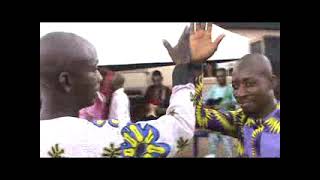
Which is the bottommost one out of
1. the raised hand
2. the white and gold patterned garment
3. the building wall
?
the white and gold patterned garment

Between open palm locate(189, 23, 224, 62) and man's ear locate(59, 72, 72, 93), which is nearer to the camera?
man's ear locate(59, 72, 72, 93)

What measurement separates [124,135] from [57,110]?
0.79 metres

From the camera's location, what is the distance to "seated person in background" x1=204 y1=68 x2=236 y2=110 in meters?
6.13

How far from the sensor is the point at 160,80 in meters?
6.12

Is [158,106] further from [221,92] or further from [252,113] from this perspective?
[252,113]

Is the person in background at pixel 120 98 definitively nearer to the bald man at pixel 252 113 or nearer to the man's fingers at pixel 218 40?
the bald man at pixel 252 113

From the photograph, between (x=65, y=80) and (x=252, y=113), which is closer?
(x=65, y=80)

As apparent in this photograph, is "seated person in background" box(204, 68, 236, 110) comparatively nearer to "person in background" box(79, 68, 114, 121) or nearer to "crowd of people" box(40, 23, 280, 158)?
"crowd of people" box(40, 23, 280, 158)

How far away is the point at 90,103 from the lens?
612 cm

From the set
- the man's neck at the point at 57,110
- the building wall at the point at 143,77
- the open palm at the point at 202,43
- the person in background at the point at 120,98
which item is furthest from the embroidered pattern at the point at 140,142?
the open palm at the point at 202,43

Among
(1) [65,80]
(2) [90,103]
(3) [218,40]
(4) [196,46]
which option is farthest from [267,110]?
(1) [65,80]

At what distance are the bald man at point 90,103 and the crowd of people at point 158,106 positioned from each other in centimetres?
1

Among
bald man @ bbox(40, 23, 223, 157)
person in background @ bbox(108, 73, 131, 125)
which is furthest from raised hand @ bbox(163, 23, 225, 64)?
person in background @ bbox(108, 73, 131, 125)
